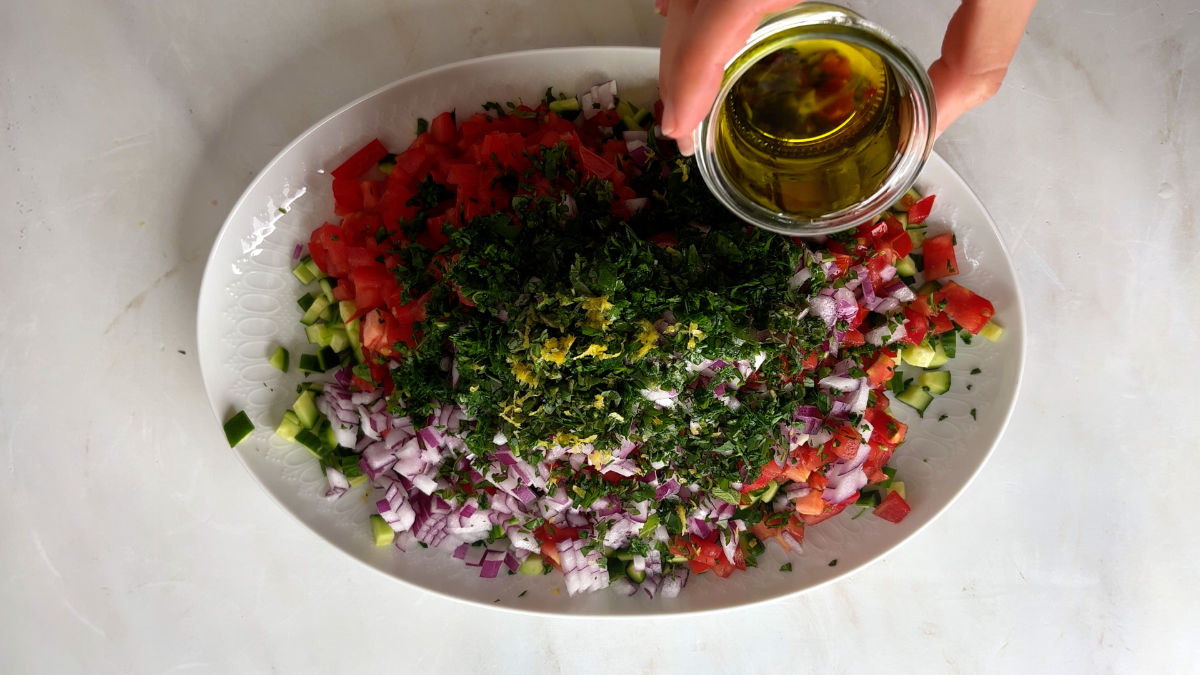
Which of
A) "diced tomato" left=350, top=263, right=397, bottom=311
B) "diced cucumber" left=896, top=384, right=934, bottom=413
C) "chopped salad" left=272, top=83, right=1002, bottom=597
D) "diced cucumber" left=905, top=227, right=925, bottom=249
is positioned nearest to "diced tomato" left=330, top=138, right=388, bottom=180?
"chopped salad" left=272, top=83, right=1002, bottom=597

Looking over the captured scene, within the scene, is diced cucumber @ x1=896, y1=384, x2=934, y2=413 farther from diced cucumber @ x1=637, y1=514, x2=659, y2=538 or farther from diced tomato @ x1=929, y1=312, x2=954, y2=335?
diced cucumber @ x1=637, y1=514, x2=659, y2=538

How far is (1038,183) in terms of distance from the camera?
1.82 meters

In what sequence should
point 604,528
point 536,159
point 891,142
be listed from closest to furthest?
point 891,142 < point 536,159 < point 604,528

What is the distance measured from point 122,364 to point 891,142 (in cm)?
192

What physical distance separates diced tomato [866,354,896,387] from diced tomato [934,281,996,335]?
200mm

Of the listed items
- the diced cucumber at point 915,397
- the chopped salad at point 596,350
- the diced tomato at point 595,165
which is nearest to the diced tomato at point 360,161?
A: the chopped salad at point 596,350

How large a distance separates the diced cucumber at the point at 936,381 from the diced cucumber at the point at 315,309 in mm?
1429

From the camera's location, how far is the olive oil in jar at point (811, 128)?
45.7 inches

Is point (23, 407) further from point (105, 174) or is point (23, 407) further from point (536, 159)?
point (536, 159)

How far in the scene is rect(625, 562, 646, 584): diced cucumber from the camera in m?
1.75

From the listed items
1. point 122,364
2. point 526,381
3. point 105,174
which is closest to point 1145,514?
point 526,381

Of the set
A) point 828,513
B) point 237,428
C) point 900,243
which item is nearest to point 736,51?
point 900,243

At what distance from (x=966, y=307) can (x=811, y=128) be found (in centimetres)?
70

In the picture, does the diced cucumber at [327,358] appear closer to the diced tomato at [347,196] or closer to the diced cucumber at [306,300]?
the diced cucumber at [306,300]
